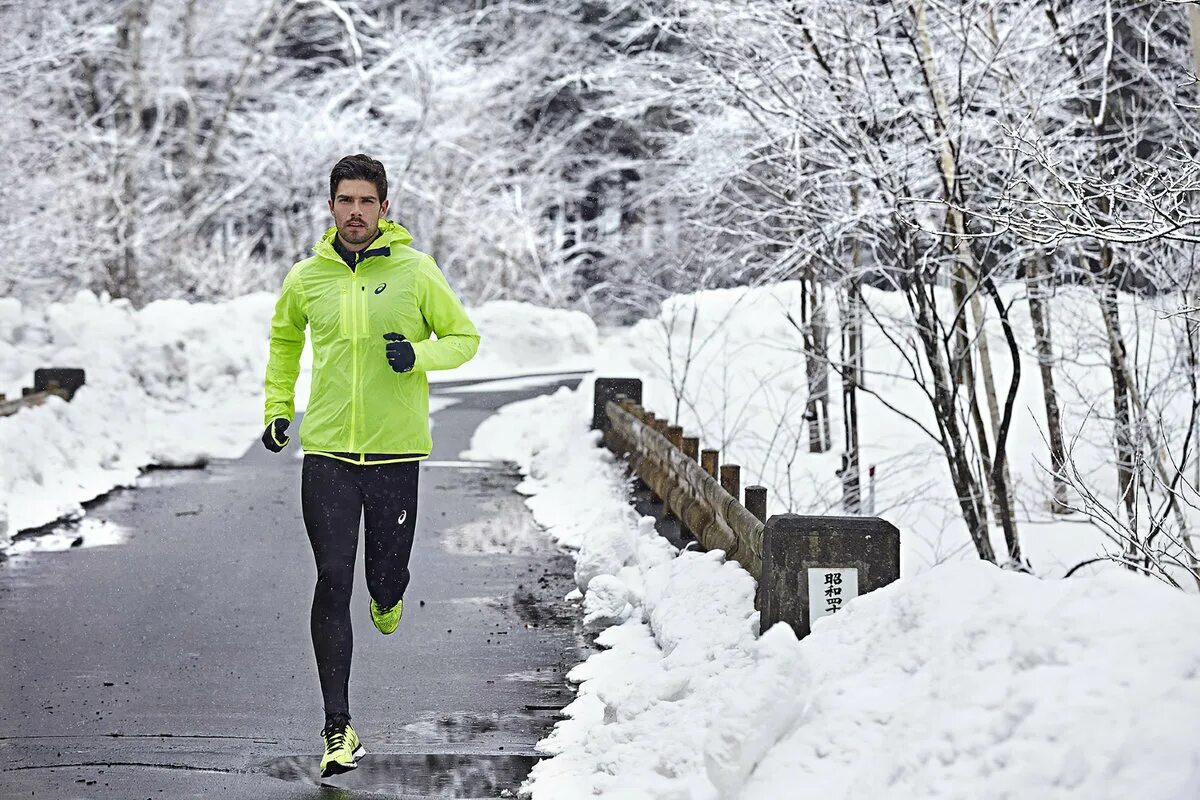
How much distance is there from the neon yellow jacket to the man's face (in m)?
0.07

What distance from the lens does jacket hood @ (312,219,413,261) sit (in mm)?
5395

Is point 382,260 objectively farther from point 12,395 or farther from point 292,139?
point 292,139

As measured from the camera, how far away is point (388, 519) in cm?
547

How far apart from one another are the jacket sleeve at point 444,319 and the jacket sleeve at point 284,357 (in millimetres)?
463

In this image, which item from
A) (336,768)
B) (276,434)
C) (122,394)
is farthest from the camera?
(122,394)

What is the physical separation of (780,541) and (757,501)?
1.31 meters

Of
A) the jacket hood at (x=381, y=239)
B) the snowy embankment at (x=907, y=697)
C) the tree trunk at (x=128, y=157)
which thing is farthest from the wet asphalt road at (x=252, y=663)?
the tree trunk at (x=128, y=157)

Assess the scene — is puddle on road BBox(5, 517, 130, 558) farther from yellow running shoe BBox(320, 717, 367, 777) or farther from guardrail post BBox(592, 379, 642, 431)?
yellow running shoe BBox(320, 717, 367, 777)

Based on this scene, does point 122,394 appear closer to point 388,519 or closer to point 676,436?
A: point 676,436

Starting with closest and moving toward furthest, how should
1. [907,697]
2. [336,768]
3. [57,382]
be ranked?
1. [907,697]
2. [336,768]
3. [57,382]

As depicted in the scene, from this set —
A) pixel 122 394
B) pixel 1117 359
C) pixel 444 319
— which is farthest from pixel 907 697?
pixel 122 394

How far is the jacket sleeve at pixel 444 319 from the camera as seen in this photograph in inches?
211

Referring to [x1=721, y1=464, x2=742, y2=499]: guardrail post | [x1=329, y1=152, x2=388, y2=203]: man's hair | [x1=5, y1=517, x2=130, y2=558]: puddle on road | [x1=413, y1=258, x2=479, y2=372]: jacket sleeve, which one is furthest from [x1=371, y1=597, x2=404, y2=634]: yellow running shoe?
[x1=5, y1=517, x2=130, y2=558]: puddle on road

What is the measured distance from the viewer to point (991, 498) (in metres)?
12.3
